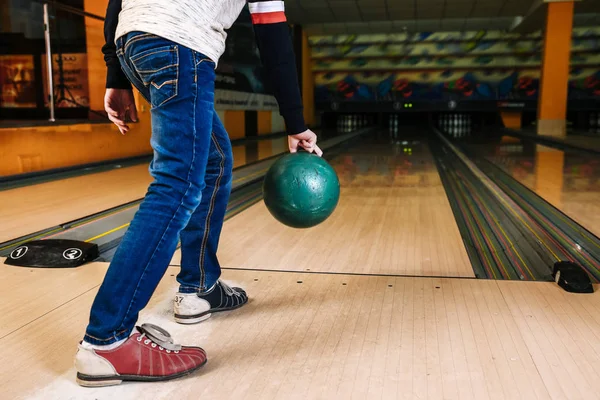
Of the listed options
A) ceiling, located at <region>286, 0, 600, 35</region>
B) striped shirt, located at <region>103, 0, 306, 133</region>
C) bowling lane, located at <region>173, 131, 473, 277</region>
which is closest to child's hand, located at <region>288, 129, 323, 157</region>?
striped shirt, located at <region>103, 0, 306, 133</region>

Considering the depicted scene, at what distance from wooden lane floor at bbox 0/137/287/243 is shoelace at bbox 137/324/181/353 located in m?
1.23

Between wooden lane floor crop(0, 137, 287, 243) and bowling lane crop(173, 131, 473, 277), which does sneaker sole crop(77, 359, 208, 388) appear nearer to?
bowling lane crop(173, 131, 473, 277)

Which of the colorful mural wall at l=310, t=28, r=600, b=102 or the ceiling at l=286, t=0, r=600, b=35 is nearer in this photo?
the ceiling at l=286, t=0, r=600, b=35

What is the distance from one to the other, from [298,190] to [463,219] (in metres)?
1.34

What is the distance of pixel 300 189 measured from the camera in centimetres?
130

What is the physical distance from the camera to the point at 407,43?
11242 millimetres

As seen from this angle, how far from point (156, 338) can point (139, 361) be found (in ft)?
0.19

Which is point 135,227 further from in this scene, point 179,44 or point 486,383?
point 486,383

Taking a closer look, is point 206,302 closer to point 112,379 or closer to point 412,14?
point 112,379

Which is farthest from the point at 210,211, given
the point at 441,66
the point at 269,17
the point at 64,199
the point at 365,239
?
the point at 441,66

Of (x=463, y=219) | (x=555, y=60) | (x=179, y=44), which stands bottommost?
(x=463, y=219)

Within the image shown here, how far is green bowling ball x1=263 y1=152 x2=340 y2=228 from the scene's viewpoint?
4.27 ft

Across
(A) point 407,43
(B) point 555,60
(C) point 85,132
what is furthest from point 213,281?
(A) point 407,43

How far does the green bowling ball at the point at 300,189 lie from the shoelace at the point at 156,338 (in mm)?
424
